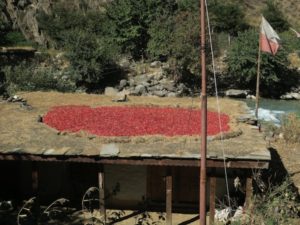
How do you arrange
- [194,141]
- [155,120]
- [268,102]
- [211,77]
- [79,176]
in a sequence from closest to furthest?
[194,141] → [79,176] → [155,120] → [268,102] → [211,77]

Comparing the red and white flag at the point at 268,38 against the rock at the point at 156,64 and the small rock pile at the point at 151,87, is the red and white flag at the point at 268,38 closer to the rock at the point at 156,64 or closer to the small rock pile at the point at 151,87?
the small rock pile at the point at 151,87

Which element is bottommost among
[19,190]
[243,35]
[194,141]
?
[19,190]

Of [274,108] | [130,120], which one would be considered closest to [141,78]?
[274,108]

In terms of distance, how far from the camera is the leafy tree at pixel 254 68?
36625 millimetres

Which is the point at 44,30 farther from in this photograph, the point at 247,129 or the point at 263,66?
the point at 247,129

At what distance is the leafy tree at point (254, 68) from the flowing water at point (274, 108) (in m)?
1.76

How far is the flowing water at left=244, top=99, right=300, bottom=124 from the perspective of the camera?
2964 cm

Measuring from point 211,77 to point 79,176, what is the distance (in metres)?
24.7

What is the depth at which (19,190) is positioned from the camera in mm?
14852

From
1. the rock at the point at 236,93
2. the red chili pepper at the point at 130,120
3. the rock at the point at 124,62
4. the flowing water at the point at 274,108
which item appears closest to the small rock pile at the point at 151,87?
the rock at the point at 124,62

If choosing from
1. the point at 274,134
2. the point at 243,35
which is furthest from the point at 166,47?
the point at 274,134

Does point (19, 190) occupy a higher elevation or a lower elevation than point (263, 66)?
lower

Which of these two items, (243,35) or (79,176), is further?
(243,35)

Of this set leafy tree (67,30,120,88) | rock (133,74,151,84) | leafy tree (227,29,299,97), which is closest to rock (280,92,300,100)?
leafy tree (227,29,299,97)
